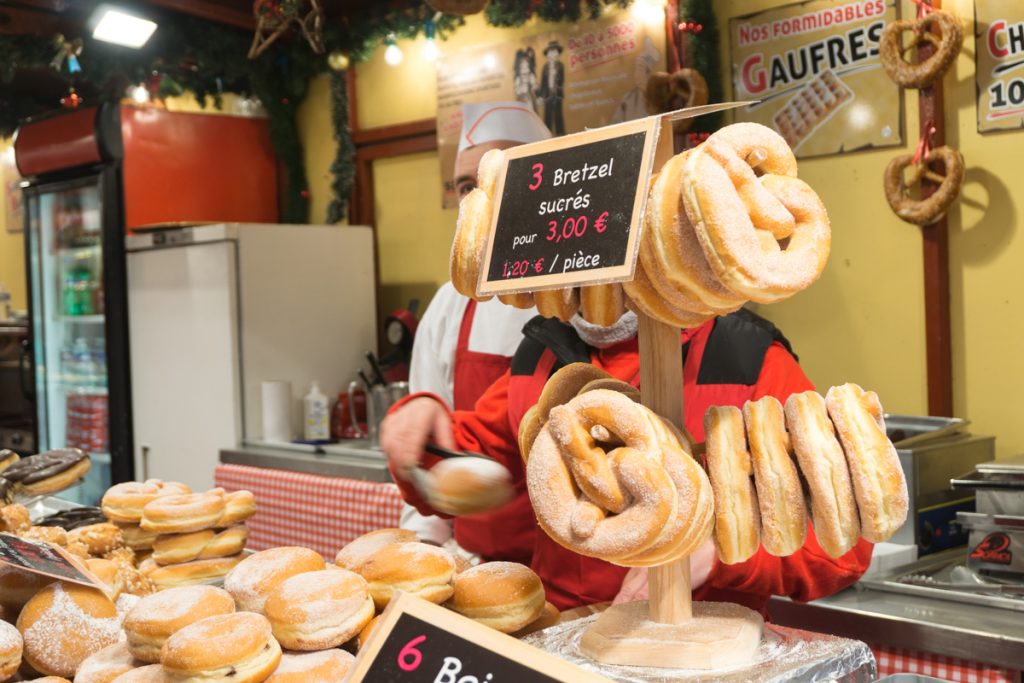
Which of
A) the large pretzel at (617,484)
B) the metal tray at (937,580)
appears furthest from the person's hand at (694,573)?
the metal tray at (937,580)

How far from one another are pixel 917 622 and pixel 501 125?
170 centimetres

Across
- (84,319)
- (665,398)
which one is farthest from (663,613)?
(84,319)

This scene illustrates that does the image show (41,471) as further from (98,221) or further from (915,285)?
(98,221)

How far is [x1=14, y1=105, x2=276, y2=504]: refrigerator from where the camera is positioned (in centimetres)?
504

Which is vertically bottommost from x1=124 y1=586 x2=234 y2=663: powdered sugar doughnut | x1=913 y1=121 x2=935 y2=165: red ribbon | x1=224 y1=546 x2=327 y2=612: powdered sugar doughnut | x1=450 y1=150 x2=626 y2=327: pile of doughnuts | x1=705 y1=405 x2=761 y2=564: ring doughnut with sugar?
x1=124 y1=586 x2=234 y2=663: powdered sugar doughnut

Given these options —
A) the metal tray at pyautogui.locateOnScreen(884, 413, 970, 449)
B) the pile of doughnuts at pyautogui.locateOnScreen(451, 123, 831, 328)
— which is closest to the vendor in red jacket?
the pile of doughnuts at pyautogui.locateOnScreen(451, 123, 831, 328)

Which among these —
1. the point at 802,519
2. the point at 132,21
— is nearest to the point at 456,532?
the point at 802,519

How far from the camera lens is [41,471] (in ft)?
7.07

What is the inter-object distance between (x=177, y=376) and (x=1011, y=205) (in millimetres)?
3595

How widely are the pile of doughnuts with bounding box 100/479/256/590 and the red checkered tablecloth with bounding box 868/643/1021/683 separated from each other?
1.40 m

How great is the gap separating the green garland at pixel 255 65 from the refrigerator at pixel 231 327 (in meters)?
0.57

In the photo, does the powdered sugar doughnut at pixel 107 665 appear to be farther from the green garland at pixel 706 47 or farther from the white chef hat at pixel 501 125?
the green garland at pixel 706 47

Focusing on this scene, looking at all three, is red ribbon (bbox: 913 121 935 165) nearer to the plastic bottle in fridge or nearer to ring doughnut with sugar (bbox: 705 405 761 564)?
ring doughnut with sugar (bbox: 705 405 761 564)

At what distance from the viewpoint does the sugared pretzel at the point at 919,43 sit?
2.86m
